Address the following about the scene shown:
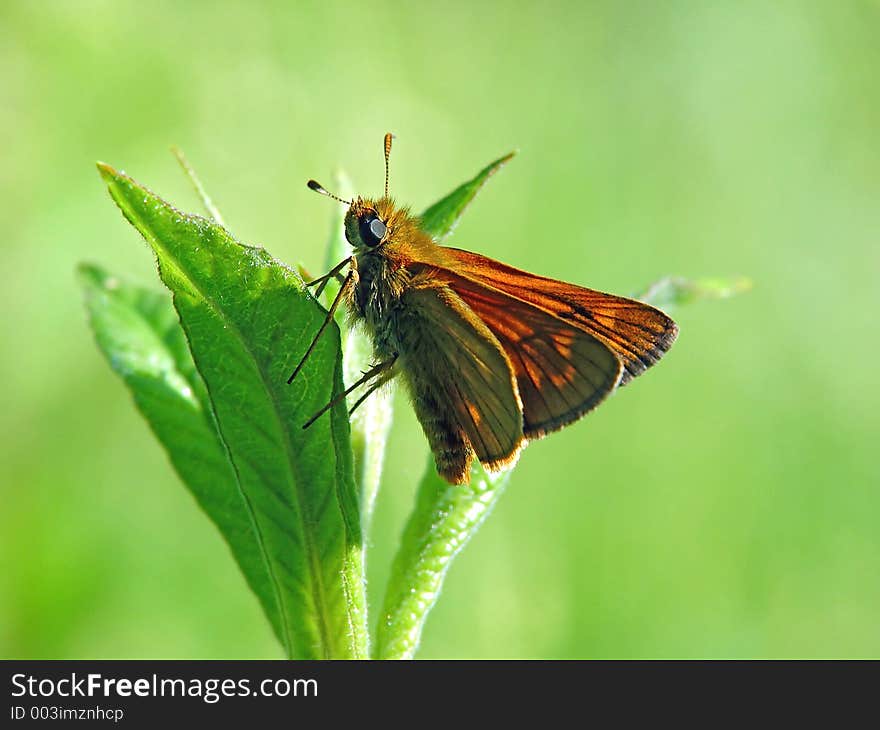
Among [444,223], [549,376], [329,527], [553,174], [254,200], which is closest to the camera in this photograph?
[329,527]

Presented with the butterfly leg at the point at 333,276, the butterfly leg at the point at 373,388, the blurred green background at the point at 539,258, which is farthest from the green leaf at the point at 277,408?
the blurred green background at the point at 539,258

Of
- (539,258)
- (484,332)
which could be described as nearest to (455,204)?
(484,332)

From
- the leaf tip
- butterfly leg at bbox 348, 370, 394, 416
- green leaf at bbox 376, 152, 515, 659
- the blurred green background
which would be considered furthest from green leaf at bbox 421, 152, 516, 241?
the blurred green background

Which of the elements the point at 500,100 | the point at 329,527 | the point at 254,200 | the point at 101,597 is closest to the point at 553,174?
the point at 500,100

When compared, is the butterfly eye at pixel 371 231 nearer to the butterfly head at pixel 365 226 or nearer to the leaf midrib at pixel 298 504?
the butterfly head at pixel 365 226

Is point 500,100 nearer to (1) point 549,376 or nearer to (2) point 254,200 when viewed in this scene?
(2) point 254,200
